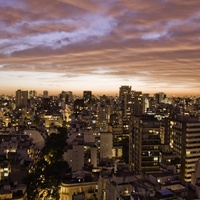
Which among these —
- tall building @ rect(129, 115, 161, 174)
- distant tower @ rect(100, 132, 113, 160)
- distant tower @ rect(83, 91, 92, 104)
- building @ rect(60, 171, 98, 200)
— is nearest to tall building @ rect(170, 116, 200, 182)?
tall building @ rect(129, 115, 161, 174)

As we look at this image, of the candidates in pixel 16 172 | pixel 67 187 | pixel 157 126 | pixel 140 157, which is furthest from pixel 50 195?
pixel 157 126

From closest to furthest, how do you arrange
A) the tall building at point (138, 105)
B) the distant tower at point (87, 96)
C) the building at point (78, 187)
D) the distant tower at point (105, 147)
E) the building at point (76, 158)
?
1. the building at point (78, 187)
2. the building at point (76, 158)
3. the distant tower at point (105, 147)
4. the tall building at point (138, 105)
5. the distant tower at point (87, 96)

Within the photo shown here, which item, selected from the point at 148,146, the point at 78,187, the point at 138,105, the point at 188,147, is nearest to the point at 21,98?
the point at 138,105

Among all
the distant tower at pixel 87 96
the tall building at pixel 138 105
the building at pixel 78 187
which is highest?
the distant tower at pixel 87 96

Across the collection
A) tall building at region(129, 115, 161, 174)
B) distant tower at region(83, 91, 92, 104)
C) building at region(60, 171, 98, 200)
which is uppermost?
distant tower at region(83, 91, 92, 104)

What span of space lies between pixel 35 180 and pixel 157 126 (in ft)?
41.8

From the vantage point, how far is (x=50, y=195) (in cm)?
2328

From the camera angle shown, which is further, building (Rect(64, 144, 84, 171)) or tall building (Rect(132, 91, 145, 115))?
tall building (Rect(132, 91, 145, 115))

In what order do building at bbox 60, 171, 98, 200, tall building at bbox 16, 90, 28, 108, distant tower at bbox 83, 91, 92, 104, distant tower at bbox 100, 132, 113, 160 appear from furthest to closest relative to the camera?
distant tower at bbox 83, 91, 92, 104
tall building at bbox 16, 90, 28, 108
distant tower at bbox 100, 132, 113, 160
building at bbox 60, 171, 98, 200

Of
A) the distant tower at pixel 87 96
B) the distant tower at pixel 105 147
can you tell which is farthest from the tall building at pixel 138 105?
the distant tower at pixel 105 147

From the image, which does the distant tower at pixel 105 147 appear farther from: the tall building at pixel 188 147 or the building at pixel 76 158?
the tall building at pixel 188 147

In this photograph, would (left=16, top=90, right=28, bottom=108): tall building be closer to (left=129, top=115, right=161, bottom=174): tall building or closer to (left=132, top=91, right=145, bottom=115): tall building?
(left=132, top=91, right=145, bottom=115): tall building

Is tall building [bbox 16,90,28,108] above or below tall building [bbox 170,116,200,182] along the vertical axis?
above

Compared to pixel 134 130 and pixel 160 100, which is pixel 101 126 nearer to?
pixel 134 130
